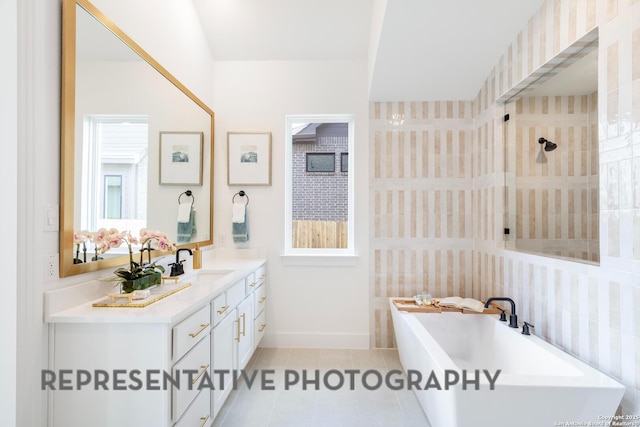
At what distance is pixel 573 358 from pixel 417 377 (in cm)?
88

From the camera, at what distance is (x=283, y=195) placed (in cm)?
336

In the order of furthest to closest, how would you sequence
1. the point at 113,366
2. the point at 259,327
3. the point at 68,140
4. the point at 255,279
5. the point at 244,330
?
the point at 259,327, the point at 255,279, the point at 244,330, the point at 68,140, the point at 113,366

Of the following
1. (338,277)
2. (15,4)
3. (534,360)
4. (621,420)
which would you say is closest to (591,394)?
(621,420)

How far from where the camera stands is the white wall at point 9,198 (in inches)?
51.3

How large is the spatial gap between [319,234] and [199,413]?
2032mm

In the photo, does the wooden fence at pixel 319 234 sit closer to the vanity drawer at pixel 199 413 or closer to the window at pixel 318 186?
the window at pixel 318 186

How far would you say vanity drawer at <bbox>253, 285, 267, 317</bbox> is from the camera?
2895 millimetres

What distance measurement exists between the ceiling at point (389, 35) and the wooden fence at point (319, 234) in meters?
1.33

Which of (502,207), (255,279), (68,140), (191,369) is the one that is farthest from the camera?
(255,279)

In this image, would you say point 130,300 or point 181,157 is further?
point 181,157

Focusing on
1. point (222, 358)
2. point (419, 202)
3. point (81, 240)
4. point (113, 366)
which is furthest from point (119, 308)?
point (419, 202)

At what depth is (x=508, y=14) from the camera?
2258 millimetres

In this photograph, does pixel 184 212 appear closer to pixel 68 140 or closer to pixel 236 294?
pixel 236 294

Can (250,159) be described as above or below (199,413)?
above
